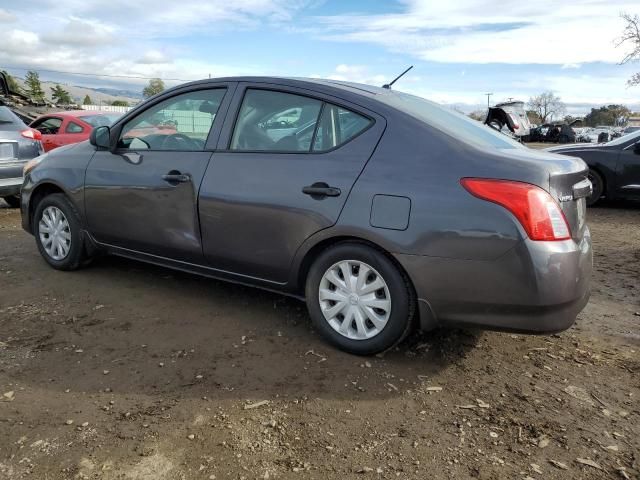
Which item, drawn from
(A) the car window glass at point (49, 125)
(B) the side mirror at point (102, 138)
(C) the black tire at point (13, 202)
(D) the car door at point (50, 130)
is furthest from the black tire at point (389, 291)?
(A) the car window glass at point (49, 125)

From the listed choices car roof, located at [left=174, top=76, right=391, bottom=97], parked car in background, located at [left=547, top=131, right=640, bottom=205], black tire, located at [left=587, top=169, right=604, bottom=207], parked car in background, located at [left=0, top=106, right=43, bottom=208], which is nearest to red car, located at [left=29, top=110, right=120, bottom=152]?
parked car in background, located at [left=0, top=106, right=43, bottom=208]

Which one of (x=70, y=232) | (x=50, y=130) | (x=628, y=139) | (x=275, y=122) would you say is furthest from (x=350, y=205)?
(x=50, y=130)

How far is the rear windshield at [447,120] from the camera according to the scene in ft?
10.4

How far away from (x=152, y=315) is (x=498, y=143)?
2.59 m

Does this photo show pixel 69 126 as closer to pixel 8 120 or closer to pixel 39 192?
pixel 8 120

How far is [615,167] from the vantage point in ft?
28.8

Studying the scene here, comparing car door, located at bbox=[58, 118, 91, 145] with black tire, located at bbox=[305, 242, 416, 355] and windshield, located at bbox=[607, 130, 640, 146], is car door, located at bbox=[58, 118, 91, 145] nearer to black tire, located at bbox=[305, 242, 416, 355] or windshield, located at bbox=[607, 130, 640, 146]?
black tire, located at bbox=[305, 242, 416, 355]

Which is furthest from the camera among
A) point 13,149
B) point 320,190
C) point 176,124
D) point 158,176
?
point 13,149

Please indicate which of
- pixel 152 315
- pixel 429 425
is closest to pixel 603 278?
pixel 429 425

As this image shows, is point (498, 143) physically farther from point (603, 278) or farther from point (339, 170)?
point (603, 278)

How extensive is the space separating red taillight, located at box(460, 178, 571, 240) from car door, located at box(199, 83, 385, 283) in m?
0.71

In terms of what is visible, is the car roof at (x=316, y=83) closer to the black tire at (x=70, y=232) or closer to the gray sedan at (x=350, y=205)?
the gray sedan at (x=350, y=205)

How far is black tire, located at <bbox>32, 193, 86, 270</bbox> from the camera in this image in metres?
4.58

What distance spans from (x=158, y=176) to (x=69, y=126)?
7.62m
